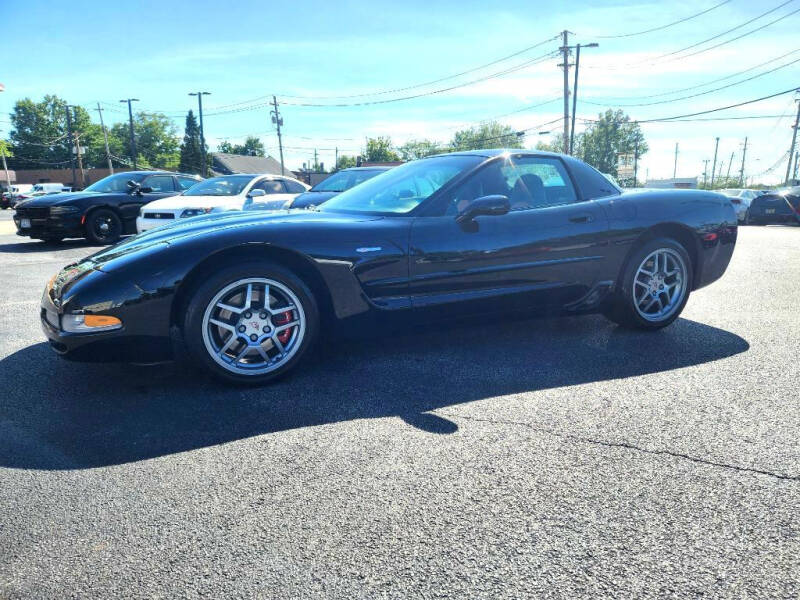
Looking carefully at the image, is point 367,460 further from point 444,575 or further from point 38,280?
point 38,280

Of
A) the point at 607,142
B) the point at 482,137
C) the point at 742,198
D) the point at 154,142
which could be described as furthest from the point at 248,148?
the point at 742,198

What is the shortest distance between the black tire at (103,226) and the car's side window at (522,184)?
30.1 feet

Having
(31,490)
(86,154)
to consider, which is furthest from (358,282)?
(86,154)

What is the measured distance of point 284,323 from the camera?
3.14 metres

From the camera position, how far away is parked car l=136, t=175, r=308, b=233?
30.6 feet

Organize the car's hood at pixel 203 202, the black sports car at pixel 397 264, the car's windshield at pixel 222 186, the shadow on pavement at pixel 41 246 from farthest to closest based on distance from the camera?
the car's windshield at pixel 222 186
the shadow on pavement at pixel 41 246
the car's hood at pixel 203 202
the black sports car at pixel 397 264

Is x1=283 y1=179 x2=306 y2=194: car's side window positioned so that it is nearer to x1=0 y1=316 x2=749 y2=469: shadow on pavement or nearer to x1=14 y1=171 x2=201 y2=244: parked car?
x1=14 y1=171 x2=201 y2=244: parked car

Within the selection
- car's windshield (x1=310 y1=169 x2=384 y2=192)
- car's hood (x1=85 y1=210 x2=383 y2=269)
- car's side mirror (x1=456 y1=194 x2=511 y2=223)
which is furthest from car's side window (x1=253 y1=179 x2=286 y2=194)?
car's side mirror (x1=456 y1=194 x2=511 y2=223)

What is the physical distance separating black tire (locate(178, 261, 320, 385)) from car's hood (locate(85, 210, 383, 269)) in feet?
0.72

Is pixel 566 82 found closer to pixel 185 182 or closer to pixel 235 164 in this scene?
pixel 185 182

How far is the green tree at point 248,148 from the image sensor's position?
109 m

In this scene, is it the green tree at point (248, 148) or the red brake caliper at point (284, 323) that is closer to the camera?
the red brake caliper at point (284, 323)

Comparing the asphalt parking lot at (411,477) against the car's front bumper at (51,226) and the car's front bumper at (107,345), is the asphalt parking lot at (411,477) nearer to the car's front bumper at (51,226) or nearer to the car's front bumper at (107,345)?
the car's front bumper at (107,345)

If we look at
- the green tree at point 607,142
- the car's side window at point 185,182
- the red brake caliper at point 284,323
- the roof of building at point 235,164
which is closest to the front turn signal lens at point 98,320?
the red brake caliper at point 284,323
